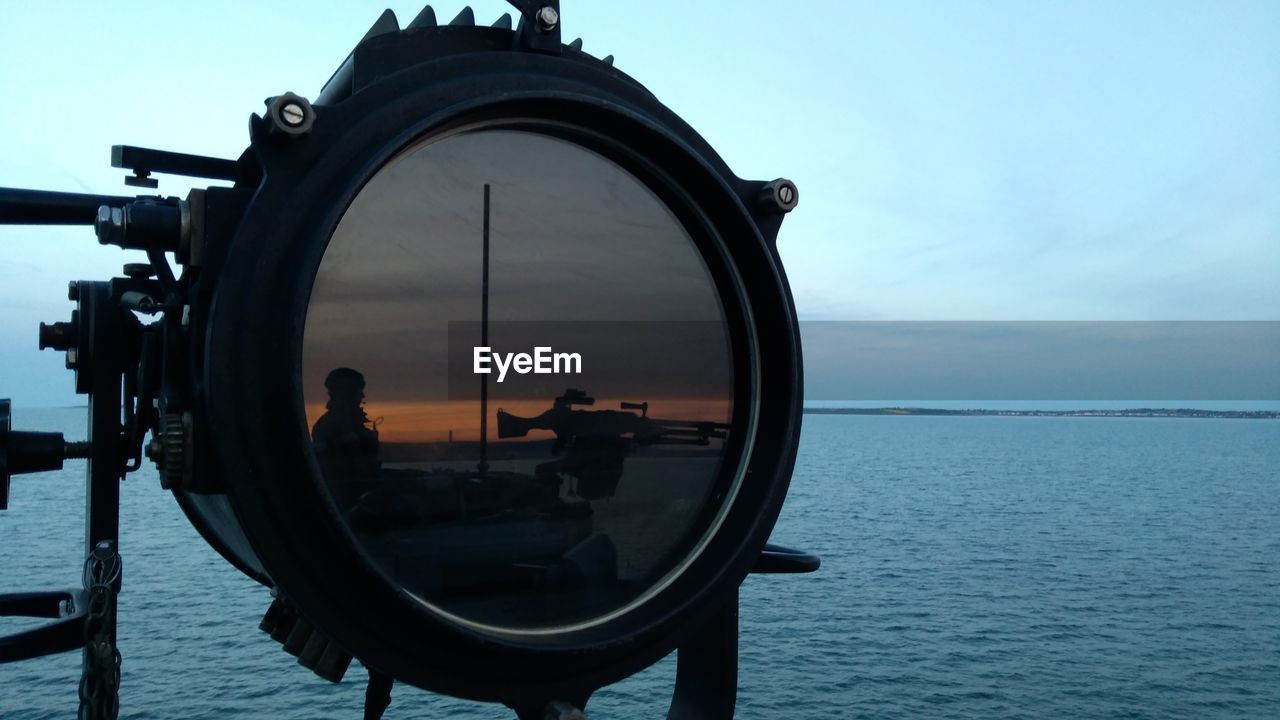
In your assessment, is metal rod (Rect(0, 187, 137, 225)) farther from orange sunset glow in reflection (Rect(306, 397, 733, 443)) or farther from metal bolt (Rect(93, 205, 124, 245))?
orange sunset glow in reflection (Rect(306, 397, 733, 443))

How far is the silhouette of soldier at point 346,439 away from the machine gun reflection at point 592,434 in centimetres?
28

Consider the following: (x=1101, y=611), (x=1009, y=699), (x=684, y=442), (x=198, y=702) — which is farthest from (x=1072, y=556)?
(x=684, y=442)

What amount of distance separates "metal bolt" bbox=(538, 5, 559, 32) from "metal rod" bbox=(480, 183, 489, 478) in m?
0.35

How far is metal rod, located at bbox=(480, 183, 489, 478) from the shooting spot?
7.04 ft

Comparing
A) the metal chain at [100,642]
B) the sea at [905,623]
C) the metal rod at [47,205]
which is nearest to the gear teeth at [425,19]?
the metal rod at [47,205]

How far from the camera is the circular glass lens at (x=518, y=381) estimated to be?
2023 millimetres

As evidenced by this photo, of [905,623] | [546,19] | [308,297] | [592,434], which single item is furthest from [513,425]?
[905,623]

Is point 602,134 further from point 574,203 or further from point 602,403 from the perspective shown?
point 602,403

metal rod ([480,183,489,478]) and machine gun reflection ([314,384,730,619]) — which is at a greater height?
metal rod ([480,183,489,478])

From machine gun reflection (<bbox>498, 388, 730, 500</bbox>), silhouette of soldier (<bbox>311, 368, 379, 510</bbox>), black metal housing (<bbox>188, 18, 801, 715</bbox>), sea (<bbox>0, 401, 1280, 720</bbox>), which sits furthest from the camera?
sea (<bbox>0, 401, 1280, 720</bbox>)

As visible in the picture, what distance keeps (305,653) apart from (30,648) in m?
0.64

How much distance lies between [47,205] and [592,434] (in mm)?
1459

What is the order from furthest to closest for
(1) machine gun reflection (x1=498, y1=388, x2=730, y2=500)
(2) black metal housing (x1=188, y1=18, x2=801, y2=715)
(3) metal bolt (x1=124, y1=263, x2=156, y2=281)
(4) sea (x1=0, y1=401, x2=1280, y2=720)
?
(4) sea (x1=0, y1=401, x2=1280, y2=720), (3) metal bolt (x1=124, y1=263, x2=156, y2=281), (1) machine gun reflection (x1=498, y1=388, x2=730, y2=500), (2) black metal housing (x1=188, y1=18, x2=801, y2=715)

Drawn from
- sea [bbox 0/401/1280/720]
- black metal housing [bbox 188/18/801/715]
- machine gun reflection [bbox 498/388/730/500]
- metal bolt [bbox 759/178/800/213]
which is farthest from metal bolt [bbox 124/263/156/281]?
sea [bbox 0/401/1280/720]
